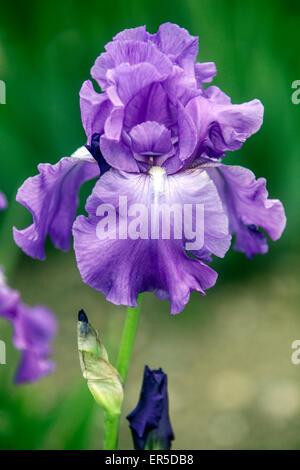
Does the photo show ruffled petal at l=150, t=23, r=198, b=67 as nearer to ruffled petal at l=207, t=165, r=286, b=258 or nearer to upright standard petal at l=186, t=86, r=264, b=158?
upright standard petal at l=186, t=86, r=264, b=158

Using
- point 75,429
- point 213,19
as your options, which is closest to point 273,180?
point 213,19

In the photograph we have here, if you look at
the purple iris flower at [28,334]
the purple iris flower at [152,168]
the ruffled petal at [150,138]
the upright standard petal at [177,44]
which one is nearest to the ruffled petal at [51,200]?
the purple iris flower at [152,168]

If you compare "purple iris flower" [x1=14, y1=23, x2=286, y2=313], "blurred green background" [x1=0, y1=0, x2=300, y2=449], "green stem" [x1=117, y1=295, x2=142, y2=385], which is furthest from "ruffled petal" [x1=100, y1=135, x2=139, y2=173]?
"blurred green background" [x1=0, y1=0, x2=300, y2=449]

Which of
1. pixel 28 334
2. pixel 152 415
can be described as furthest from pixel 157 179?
pixel 28 334

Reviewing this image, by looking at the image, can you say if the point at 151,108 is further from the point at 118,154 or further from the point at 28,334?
the point at 28,334

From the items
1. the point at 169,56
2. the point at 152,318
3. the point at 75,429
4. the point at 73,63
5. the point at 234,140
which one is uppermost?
the point at 73,63
